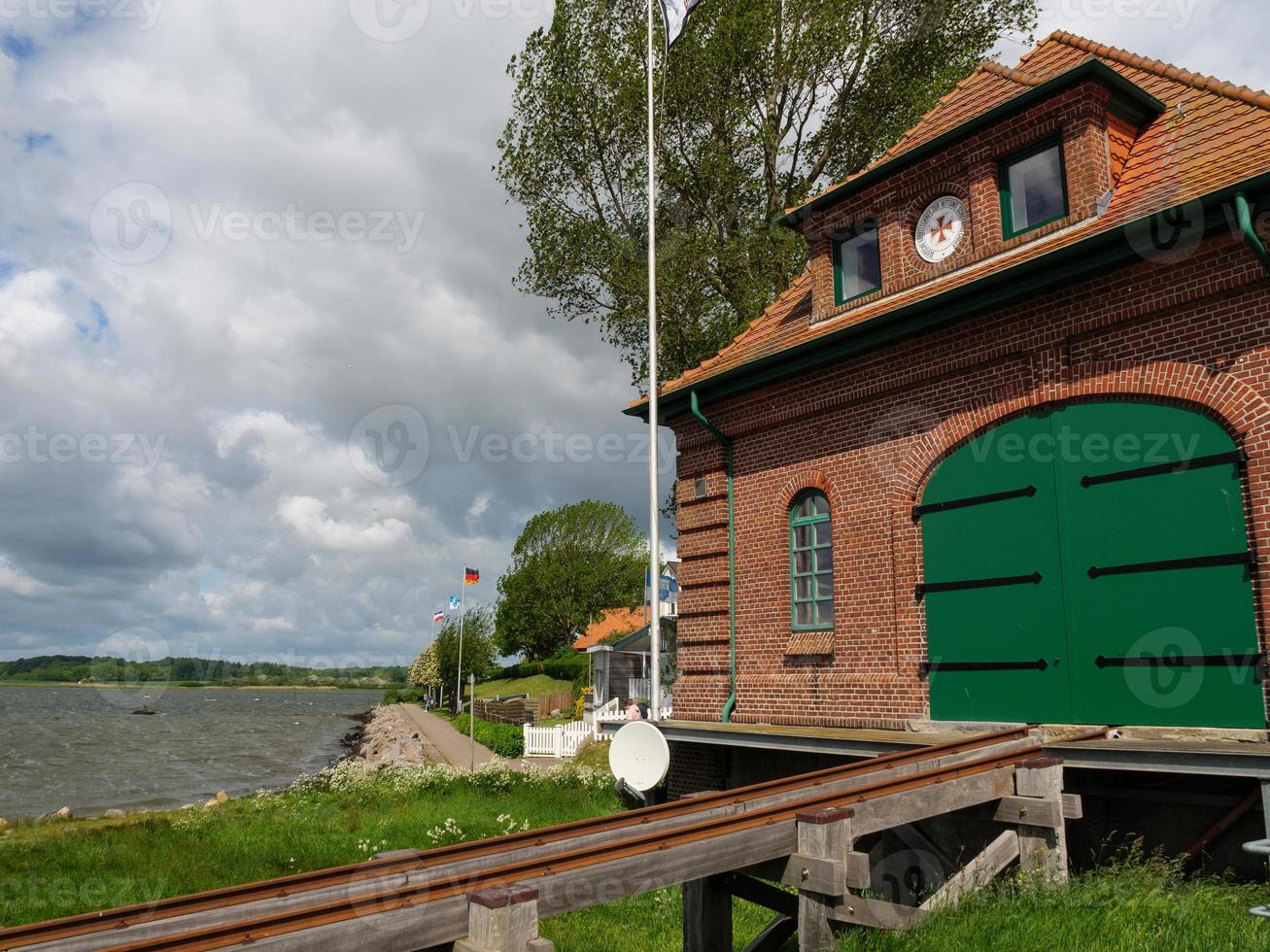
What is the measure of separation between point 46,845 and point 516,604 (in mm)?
57868

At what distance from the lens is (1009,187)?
11328 millimetres

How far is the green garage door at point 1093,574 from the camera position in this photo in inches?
336

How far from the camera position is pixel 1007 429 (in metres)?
10.5

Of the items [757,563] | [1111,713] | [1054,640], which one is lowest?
[1111,713]

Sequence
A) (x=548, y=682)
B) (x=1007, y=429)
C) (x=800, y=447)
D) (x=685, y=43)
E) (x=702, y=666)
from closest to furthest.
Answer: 1. (x=1007, y=429)
2. (x=800, y=447)
3. (x=702, y=666)
4. (x=685, y=43)
5. (x=548, y=682)

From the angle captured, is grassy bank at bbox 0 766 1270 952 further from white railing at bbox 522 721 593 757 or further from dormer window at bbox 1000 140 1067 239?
dormer window at bbox 1000 140 1067 239

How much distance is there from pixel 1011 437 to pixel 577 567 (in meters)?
61.8

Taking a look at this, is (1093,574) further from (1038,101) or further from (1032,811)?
(1038,101)

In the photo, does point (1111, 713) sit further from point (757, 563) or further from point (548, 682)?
point (548, 682)

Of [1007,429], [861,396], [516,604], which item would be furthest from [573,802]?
[516,604]

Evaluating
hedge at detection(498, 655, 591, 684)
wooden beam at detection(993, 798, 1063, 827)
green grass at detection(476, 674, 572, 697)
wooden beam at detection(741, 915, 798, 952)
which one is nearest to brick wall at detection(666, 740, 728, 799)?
wooden beam at detection(993, 798, 1063, 827)

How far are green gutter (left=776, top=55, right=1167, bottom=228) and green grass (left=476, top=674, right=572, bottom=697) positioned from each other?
47.0 meters

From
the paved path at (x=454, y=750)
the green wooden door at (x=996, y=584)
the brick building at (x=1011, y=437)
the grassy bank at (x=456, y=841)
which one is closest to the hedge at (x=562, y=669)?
the paved path at (x=454, y=750)

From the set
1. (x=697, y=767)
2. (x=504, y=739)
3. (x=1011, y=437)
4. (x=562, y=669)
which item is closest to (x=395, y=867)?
(x=1011, y=437)
